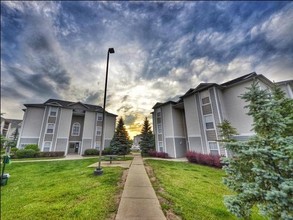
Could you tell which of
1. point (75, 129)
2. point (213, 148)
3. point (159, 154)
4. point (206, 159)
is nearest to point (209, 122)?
point (213, 148)

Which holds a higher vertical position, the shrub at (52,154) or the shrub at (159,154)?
the shrub at (52,154)

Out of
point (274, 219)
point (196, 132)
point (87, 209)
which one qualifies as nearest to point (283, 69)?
point (274, 219)

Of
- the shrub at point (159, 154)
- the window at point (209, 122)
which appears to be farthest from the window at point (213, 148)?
the shrub at point (159, 154)

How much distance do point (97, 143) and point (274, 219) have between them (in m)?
27.7

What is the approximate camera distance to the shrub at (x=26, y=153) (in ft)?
59.4

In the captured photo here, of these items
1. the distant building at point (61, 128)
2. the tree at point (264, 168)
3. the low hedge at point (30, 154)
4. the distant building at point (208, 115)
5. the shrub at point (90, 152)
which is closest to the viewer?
the tree at point (264, 168)

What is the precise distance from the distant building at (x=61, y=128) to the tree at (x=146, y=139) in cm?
872

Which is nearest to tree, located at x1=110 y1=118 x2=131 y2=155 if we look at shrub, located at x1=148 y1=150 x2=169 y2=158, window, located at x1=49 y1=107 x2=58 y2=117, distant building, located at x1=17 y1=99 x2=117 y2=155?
distant building, located at x1=17 y1=99 x2=117 y2=155

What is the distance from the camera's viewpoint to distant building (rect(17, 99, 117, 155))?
73.1ft

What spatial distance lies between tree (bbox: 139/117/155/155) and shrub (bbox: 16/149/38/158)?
16.8 metres

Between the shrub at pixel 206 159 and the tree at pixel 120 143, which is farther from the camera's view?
the tree at pixel 120 143

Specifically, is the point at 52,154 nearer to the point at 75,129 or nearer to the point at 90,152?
the point at 90,152

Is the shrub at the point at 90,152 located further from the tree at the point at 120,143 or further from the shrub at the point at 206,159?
the shrub at the point at 206,159

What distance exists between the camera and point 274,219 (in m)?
2.29
